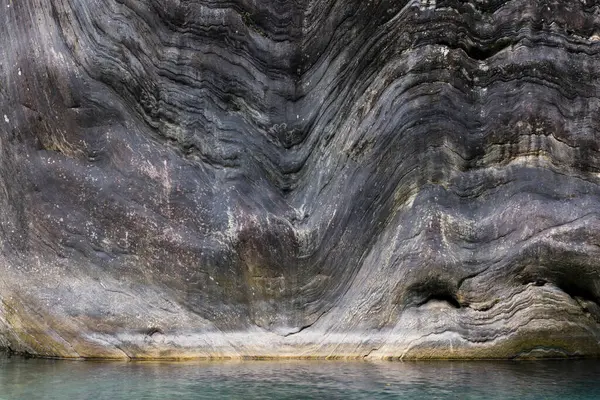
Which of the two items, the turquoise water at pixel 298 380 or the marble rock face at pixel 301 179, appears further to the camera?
the marble rock face at pixel 301 179

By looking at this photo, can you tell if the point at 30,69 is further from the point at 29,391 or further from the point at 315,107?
the point at 29,391

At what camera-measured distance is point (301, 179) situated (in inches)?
288

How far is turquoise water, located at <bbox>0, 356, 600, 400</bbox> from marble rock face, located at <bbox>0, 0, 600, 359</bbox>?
0.43 m

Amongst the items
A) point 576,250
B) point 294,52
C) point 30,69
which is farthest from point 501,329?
point 30,69

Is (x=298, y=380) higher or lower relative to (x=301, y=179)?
lower

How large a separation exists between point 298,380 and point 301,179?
226cm

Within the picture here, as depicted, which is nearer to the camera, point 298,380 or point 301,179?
point 298,380

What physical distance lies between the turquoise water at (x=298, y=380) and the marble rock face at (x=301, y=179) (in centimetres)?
43

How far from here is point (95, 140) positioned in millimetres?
6984

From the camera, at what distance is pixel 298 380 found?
574 cm

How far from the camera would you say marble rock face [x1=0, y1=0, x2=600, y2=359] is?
694 centimetres

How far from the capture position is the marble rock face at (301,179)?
22.8 feet

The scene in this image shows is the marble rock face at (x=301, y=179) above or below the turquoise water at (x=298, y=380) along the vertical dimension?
above

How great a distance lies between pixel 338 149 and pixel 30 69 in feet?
10.00
